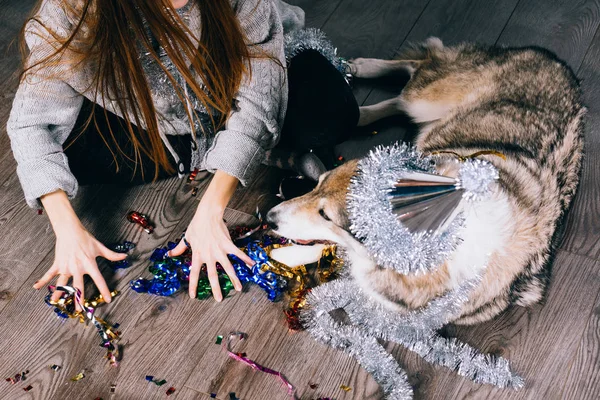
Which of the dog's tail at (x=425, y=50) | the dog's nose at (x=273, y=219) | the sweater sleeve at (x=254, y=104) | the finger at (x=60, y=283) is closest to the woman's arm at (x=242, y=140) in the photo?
the sweater sleeve at (x=254, y=104)

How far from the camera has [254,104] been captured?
1360mm

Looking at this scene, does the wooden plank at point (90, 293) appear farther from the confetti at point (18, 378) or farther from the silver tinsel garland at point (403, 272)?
the silver tinsel garland at point (403, 272)

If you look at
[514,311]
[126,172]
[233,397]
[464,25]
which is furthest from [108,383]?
[464,25]

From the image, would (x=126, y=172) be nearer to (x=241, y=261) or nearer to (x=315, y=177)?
(x=241, y=261)

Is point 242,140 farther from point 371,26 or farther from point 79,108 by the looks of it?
point 371,26

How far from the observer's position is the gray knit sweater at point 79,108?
1270 millimetres

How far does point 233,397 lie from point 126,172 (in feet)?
2.48

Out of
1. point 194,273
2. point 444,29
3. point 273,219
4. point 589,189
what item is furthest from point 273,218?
point 444,29

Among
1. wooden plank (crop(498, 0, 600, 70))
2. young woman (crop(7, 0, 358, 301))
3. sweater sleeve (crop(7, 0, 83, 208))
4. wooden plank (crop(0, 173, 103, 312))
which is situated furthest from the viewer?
wooden plank (crop(498, 0, 600, 70))

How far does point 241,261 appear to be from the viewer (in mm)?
1464

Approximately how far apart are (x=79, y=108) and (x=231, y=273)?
0.60 metres

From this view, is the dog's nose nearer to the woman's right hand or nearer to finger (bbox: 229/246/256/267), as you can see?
finger (bbox: 229/246/256/267)

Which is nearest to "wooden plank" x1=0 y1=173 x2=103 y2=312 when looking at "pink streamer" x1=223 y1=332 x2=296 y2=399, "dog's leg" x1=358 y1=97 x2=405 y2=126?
"pink streamer" x1=223 y1=332 x2=296 y2=399

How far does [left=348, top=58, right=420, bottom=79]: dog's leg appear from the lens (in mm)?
1883
